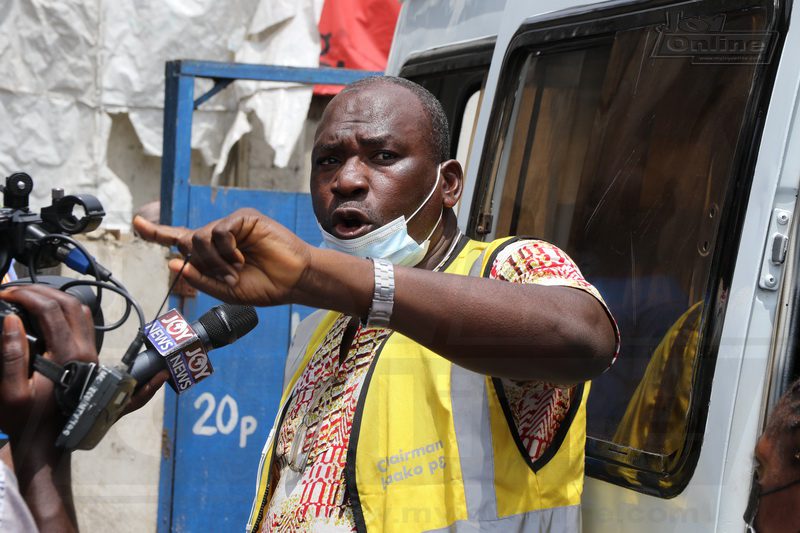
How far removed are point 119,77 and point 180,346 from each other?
5.02 meters

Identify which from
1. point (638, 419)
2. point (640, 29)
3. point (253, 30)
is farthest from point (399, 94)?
point (253, 30)

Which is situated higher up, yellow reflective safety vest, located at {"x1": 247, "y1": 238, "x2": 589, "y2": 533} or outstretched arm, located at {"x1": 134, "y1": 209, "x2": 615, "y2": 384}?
outstretched arm, located at {"x1": 134, "y1": 209, "x2": 615, "y2": 384}

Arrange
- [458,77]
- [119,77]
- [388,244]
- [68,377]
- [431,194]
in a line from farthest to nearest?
[119,77] → [458,77] → [431,194] → [388,244] → [68,377]

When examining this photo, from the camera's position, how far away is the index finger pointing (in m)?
1.55

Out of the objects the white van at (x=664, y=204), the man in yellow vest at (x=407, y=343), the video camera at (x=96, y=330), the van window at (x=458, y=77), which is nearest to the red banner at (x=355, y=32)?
the van window at (x=458, y=77)

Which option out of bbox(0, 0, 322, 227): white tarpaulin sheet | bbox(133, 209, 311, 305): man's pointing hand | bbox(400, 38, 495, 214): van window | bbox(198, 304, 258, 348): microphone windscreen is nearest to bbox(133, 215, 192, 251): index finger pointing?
bbox(133, 209, 311, 305): man's pointing hand

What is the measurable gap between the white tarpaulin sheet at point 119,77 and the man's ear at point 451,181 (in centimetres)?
427

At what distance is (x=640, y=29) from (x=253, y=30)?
15.1 feet

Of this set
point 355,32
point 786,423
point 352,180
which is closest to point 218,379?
point 352,180

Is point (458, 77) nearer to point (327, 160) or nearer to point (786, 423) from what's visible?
point (327, 160)

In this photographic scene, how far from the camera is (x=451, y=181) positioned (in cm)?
244

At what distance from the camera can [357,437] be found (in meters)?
2.00

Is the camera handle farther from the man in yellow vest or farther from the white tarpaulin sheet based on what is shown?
the white tarpaulin sheet

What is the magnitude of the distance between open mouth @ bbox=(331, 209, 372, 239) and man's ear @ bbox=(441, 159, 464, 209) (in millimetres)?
257
